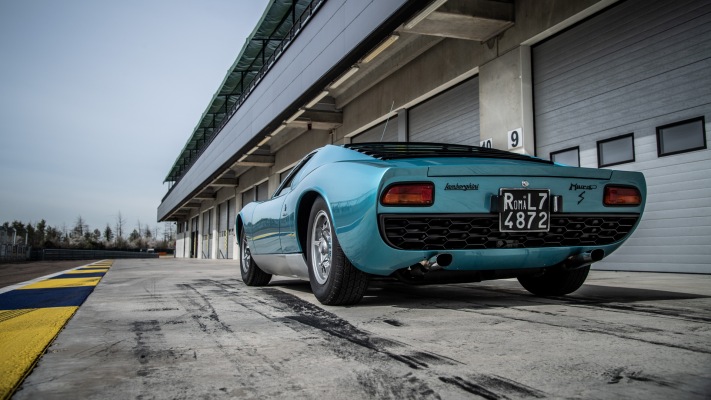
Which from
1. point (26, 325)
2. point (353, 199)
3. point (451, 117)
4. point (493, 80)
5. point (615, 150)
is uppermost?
point (493, 80)

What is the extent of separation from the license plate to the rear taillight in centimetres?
42

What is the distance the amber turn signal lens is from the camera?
3.14 meters

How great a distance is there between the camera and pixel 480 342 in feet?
6.68

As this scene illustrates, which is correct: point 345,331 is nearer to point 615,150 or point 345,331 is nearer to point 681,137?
point 681,137

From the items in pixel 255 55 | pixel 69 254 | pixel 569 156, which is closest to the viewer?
pixel 569 156

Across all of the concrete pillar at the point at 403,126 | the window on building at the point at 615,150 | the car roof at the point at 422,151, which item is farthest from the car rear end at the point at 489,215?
the concrete pillar at the point at 403,126

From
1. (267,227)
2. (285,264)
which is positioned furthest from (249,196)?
(285,264)

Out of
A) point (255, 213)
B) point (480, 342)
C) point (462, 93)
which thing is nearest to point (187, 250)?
point (462, 93)

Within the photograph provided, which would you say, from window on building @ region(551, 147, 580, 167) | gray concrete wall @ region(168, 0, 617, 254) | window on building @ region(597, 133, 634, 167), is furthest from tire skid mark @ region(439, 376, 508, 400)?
window on building @ region(551, 147, 580, 167)

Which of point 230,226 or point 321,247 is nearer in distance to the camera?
point 321,247

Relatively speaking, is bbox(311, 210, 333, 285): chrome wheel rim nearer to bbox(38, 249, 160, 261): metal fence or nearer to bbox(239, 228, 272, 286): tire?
bbox(239, 228, 272, 286): tire

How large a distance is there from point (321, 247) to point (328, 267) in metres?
0.18

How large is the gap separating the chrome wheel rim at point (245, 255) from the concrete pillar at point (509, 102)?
508 cm

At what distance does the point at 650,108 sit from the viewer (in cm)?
701
